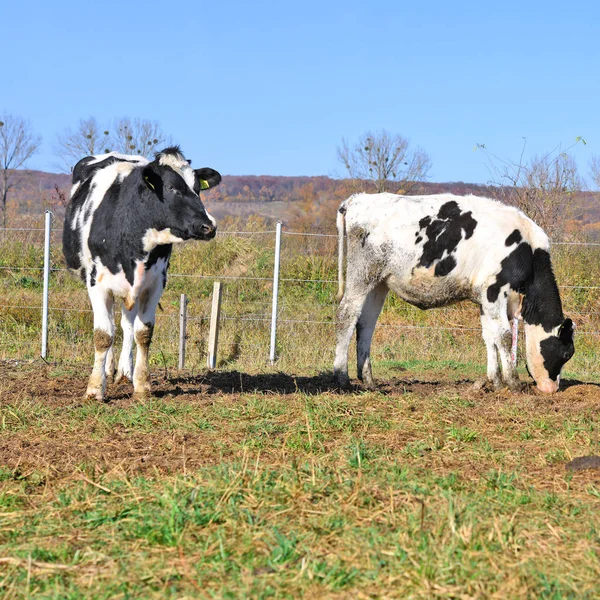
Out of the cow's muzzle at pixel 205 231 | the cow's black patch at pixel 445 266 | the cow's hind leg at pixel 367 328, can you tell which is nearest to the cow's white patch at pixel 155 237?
the cow's muzzle at pixel 205 231

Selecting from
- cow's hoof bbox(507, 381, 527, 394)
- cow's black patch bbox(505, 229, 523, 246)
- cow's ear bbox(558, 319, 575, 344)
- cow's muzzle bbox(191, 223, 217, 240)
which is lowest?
cow's hoof bbox(507, 381, 527, 394)

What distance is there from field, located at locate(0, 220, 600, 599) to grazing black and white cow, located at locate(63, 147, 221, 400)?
0.68 m

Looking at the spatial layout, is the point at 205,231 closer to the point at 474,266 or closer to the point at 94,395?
A: the point at 94,395

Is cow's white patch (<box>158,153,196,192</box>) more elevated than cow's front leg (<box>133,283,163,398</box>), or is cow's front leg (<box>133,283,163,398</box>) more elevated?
cow's white patch (<box>158,153,196,192</box>)

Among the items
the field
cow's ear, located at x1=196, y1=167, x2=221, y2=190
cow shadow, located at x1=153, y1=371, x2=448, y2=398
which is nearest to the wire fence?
cow shadow, located at x1=153, y1=371, x2=448, y2=398

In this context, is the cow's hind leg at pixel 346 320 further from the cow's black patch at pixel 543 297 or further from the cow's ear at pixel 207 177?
the cow's ear at pixel 207 177

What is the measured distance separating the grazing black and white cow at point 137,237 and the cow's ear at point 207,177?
0.46 m

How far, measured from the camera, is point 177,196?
802cm

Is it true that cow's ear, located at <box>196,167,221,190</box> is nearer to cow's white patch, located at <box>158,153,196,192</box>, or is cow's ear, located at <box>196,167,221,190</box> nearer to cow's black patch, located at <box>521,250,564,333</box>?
cow's white patch, located at <box>158,153,196,192</box>

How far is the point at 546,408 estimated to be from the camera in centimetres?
777

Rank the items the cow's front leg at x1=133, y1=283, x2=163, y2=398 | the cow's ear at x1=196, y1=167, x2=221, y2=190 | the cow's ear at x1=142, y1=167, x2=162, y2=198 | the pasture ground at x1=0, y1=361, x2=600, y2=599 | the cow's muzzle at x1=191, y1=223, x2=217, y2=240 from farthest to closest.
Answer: the cow's ear at x1=196, y1=167, x2=221, y2=190, the cow's front leg at x1=133, y1=283, x2=163, y2=398, the cow's ear at x1=142, y1=167, x2=162, y2=198, the cow's muzzle at x1=191, y1=223, x2=217, y2=240, the pasture ground at x1=0, y1=361, x2=600, y2=599

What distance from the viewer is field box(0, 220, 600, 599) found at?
3.64 m

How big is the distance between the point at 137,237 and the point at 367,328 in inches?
129

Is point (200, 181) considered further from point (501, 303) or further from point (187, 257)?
point (187, 257)
